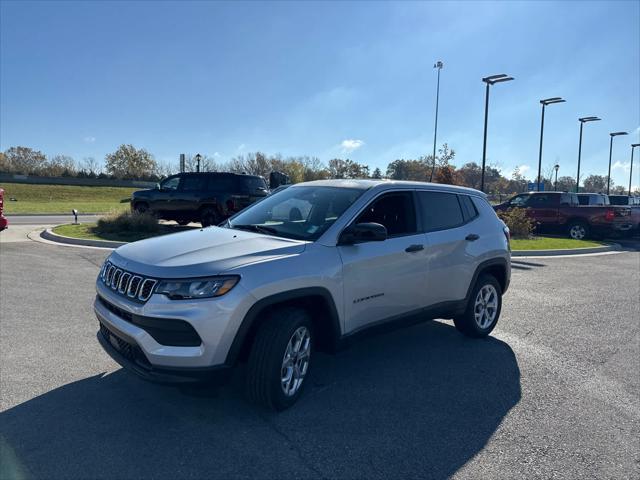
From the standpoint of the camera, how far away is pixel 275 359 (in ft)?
10.7

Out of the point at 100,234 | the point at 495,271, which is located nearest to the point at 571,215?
the point at 495,271

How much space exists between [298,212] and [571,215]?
57.2 feet

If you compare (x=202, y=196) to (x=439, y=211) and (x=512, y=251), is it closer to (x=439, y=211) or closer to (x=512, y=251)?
(x=512, y=251)

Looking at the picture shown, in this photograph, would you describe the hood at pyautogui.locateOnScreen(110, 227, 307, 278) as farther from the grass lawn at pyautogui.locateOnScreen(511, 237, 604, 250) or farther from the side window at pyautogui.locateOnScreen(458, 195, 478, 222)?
the grass lawn at pyautogui.locateOnScreen(511, 237, 604, 250)

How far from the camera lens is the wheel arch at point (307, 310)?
10.4 feet

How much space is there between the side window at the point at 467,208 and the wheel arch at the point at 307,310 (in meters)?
2.41

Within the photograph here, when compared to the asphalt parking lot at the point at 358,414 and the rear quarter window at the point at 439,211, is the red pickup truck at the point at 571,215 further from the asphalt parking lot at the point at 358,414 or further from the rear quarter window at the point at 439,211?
the rear quarter window at the point at 439,211

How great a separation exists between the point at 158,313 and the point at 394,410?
194 cm

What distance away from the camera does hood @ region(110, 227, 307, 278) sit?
3.16m

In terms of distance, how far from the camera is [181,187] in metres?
15.6

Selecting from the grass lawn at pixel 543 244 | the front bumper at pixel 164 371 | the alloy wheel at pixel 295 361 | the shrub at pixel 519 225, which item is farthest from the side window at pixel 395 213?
the shrub at pixel 519 225

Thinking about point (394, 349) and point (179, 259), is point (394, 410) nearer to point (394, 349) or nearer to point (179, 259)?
point (394, 349)

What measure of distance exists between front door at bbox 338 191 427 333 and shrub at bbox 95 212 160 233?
11.1 m

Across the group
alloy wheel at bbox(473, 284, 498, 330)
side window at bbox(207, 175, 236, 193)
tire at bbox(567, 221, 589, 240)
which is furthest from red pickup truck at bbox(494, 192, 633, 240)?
alloy wheel at bbox(473, 284, 498, 330)
